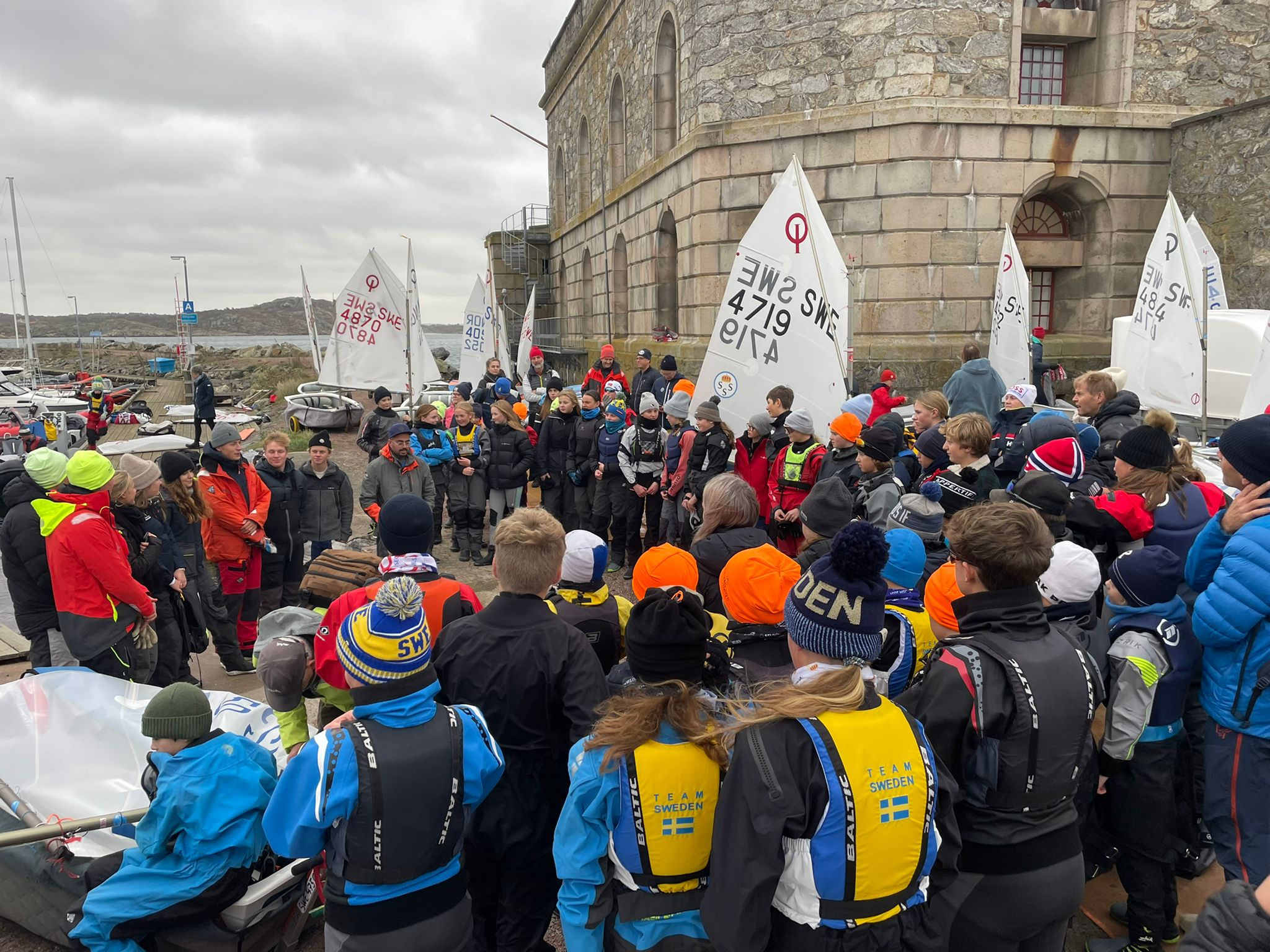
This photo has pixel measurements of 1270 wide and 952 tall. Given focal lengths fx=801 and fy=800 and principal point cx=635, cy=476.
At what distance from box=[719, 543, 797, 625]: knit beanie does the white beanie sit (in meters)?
0.95

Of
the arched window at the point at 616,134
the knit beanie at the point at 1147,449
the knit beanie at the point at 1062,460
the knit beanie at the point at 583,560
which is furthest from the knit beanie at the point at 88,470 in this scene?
the arched window at the point at 616,134

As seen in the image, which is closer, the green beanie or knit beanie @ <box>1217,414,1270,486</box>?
the green beanie

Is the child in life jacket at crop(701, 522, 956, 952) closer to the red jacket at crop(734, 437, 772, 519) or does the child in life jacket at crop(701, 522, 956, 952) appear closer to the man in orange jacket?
the red jacket at crop(734, 437, 772, 519)

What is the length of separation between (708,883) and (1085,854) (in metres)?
2.59

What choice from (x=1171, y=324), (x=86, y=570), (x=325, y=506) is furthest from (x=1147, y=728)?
(x=1171, y=324)

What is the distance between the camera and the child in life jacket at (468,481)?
925 centimetres

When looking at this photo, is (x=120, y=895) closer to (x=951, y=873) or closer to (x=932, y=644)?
(x=951, y=873)

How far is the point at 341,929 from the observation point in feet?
7.76

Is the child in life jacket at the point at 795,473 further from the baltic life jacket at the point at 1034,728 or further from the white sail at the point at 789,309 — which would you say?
the baltic life jacket at the point at 1034,728

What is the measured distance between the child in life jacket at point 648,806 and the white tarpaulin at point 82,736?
6.63 feet

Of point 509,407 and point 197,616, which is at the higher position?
point 509,407

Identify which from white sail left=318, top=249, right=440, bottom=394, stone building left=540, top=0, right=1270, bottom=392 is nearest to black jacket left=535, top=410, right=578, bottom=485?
white sail left=318, top=249, right=440, bottom=394

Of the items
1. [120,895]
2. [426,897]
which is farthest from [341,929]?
[120,895]

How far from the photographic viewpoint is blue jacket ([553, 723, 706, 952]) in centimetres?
215
